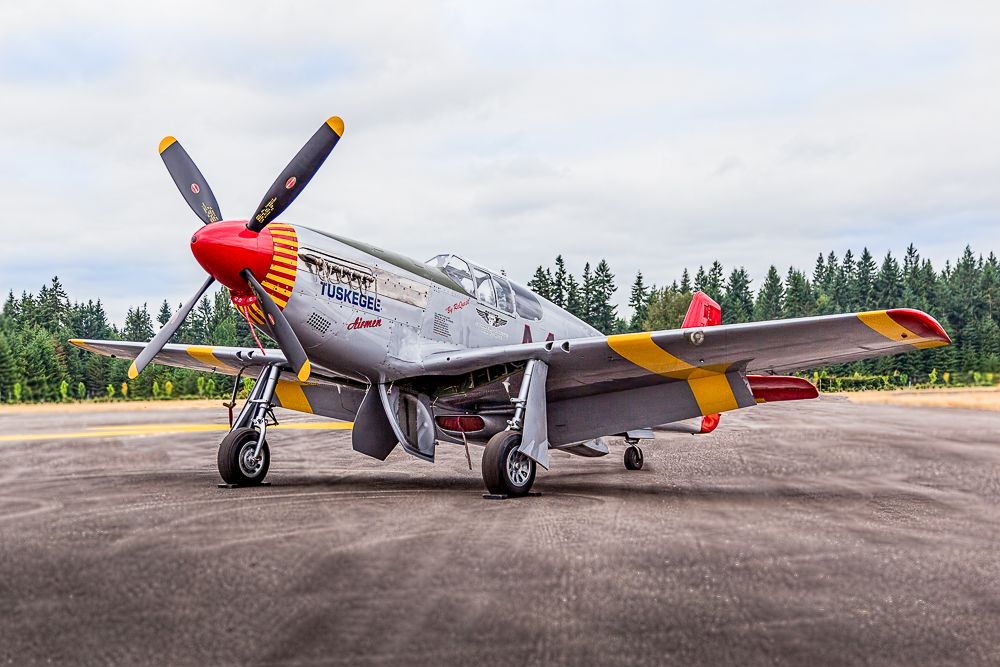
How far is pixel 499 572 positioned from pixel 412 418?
5.74 meters

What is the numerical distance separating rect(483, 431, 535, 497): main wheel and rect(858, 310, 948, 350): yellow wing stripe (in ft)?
12.8

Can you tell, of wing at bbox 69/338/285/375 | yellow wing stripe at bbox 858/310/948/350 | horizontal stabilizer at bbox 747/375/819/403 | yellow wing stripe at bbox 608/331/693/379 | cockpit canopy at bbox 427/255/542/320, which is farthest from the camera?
wing at bbox 69/338/285/375

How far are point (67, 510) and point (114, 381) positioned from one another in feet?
272

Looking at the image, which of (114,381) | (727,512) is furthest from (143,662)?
(114,381)

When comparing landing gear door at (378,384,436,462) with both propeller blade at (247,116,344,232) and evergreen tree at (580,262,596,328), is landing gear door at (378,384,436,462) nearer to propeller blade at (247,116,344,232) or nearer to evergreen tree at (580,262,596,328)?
propeller blade at (247,116,344,232)

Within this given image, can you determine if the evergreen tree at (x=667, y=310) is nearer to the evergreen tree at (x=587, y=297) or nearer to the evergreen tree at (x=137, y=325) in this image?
the evergreen tree at (x=587, y=297)

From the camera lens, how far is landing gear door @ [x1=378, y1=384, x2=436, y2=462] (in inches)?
394

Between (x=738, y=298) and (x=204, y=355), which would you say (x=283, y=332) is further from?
(x=738, y=298)

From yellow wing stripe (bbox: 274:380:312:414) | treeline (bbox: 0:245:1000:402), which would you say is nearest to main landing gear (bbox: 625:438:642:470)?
yellow wing stripe (bbox: 274:380:312:414)

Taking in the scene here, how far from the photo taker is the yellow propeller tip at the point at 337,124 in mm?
8852

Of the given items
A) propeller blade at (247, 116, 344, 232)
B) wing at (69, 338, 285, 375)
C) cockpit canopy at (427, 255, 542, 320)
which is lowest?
wing at (69, 338, 285, 375)

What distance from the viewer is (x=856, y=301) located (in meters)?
117

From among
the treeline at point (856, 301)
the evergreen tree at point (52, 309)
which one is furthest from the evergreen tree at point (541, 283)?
Result: the evergreen tree at point (52, 309)

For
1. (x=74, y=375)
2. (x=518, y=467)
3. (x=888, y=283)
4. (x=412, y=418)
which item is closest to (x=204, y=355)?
(x=412, y=418)
